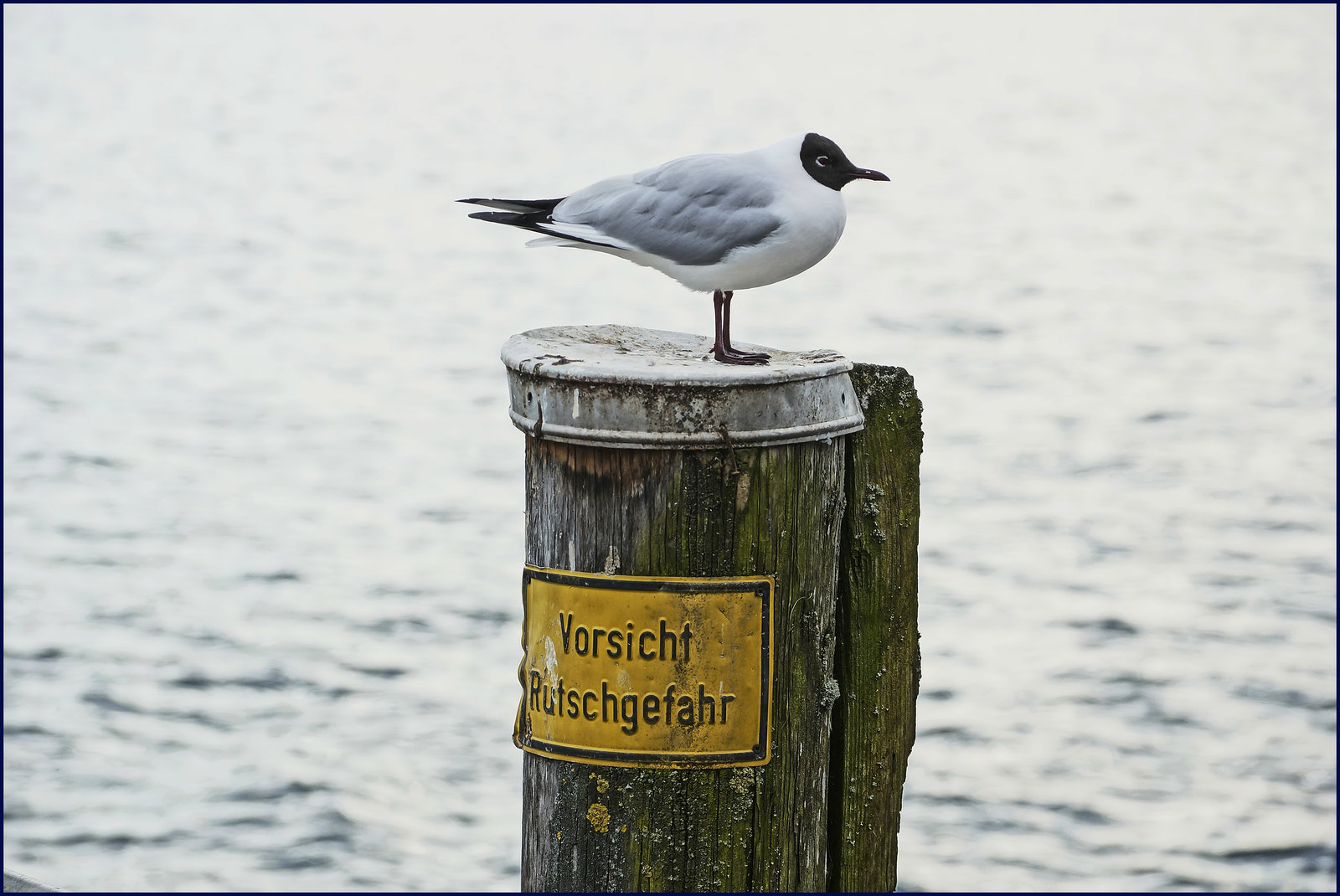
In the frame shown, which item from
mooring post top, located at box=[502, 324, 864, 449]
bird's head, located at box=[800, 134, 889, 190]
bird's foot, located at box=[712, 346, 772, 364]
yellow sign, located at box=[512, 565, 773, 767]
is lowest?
yellow sign, located at box=[512, 565, 773, 767]

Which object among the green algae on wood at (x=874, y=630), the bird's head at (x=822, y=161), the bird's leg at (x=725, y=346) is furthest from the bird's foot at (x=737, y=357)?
the bird's head at (x=822, y=161)

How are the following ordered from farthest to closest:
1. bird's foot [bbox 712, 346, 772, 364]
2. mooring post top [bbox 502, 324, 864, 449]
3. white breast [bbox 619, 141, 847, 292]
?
1. white breast [bbox 619, 141, 847, 292]
2. bird's foot [bbox 712, 346, 772, 364]
3. mooring post top [bbox 502, 324, 864, 449]

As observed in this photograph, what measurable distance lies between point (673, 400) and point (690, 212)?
0.60 m

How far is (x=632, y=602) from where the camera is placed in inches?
93.0

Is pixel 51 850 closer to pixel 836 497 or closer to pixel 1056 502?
pixel 836 497

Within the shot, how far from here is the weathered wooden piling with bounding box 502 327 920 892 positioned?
2346mm

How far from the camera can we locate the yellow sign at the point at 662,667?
236cm

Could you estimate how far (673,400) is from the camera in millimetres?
2318

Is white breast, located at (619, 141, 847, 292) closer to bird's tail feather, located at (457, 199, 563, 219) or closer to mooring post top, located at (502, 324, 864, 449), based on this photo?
bird's tail feather, located at (457, 199, 563, 219)

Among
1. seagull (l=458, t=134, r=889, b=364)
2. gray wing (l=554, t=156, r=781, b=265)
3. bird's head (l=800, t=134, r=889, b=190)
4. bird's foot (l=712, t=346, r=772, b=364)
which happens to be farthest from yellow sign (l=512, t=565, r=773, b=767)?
bird's head (l=800, t=134, r=889, b=190)

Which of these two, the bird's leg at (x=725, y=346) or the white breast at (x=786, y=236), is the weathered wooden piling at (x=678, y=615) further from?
the white breast at (x=786, y=236)

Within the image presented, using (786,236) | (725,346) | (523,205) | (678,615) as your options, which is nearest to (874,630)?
(678,615)

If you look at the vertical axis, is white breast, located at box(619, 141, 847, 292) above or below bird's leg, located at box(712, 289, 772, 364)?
above

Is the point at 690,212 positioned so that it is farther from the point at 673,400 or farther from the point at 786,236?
the point at 673,400
